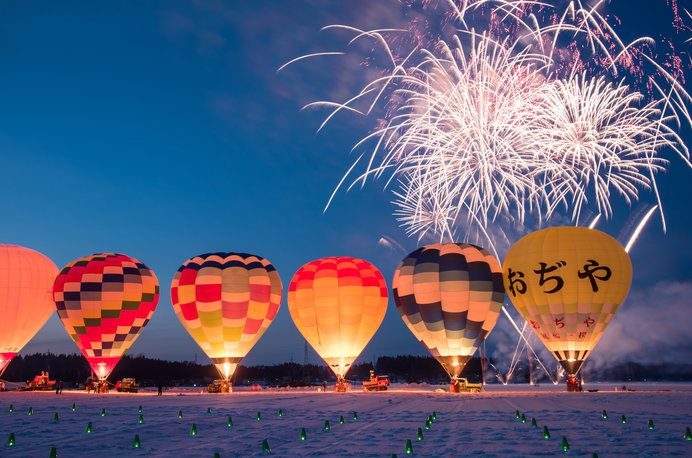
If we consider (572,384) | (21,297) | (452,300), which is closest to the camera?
(572,384)

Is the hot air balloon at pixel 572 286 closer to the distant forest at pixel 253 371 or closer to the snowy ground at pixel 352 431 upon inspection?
the snowy ground at pixel 352 431

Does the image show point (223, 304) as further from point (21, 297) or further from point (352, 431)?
point (352, 431)

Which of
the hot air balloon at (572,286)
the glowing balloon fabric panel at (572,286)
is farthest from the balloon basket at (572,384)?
the glowing balloon fabric panel at (572,286)

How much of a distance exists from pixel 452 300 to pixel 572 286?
623 centimetres

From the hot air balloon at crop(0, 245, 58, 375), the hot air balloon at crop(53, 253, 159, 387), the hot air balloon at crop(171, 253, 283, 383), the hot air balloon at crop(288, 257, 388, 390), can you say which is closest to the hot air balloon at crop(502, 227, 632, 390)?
the hot air balloon at crop(288, 257, 388, 390)

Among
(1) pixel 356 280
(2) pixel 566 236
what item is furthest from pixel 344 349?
(2) pixel 566 236

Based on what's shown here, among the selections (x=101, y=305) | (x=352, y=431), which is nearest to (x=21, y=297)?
(x=101, y=305)

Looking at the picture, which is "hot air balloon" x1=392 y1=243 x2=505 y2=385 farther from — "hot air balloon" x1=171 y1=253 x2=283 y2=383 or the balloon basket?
"hot air balloon" x1=171 y1=253 x2=283 y2=383

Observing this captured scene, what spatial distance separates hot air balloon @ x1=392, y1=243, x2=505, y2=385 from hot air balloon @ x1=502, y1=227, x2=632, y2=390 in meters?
2.09

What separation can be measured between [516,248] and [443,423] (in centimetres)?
1931

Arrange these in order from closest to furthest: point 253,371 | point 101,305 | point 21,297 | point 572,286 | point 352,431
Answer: point 352,431 → point 572,286 → point 101,305 → point 21,297 → point 253,371

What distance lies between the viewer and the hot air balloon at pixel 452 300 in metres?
33.5

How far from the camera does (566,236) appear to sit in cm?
3241

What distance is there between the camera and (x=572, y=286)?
31.4 meters
